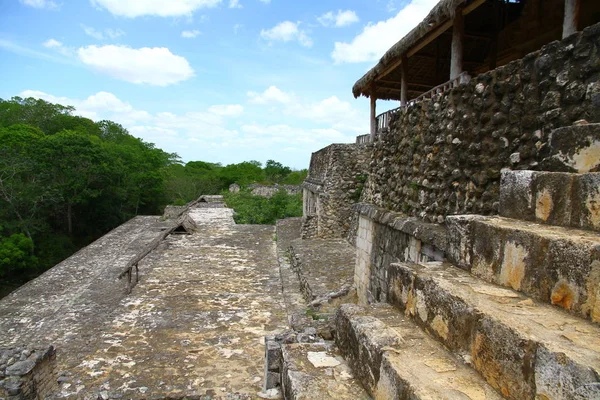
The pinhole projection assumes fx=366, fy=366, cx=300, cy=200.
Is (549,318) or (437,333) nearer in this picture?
(549,318)

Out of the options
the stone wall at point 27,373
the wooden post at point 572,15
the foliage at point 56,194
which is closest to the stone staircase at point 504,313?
the wooden post at point 572,15

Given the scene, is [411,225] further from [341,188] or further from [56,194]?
[56,194]

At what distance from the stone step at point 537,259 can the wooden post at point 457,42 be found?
15.5ft

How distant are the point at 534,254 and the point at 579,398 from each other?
727 millimetres

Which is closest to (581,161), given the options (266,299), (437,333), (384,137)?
(437,333)

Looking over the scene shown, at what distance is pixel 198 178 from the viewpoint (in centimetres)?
4097

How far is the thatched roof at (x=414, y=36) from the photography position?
18.3 feet

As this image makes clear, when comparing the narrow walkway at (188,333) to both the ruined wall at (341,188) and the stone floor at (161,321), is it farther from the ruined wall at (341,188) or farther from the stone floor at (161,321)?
the ruined wall at (341,188)

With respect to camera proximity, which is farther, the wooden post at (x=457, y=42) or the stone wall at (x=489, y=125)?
the wooden post at (x=457, y=42)

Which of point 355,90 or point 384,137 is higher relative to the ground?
point 355,90

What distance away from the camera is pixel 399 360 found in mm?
1729

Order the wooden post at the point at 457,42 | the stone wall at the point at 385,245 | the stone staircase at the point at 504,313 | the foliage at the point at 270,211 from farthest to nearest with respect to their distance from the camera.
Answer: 1. the foliage at the point at 270,211
2. the wooden post at the point at 457,42
3. the stone wall at the point at 385,245
4. the stone staircase at the point at 504,313

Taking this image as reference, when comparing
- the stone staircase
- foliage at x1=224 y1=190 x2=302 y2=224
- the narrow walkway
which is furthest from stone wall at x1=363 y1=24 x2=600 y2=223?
foliage at x1=224 y1=190 x2=302 y2=224

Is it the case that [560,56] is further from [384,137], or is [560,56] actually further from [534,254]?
[384,137]
